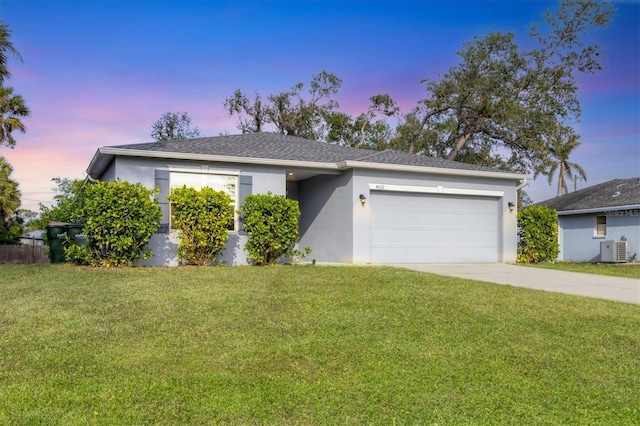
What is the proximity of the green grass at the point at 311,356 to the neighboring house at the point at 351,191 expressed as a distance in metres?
4.49

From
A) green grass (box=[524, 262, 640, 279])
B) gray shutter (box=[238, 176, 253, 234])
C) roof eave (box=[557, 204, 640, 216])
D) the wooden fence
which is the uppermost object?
gray shutter (box=[238, 176, 253, 234])

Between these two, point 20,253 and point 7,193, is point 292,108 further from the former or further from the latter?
point 20,253

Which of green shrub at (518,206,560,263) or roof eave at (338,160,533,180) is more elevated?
roof eave at (338,160,533,180)

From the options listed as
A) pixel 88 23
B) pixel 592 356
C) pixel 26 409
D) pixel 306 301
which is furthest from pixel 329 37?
pixel 26 409

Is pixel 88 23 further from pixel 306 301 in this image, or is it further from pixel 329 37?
pixel 306 301

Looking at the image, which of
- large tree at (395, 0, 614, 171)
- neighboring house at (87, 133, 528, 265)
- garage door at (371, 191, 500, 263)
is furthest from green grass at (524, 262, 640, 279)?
large tree at (395, 0, 614, 171)

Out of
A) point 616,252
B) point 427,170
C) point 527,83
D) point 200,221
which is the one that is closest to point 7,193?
point 200,221

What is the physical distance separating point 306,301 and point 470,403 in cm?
325

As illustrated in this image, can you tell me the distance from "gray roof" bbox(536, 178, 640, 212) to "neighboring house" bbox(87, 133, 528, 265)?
5.42 metres

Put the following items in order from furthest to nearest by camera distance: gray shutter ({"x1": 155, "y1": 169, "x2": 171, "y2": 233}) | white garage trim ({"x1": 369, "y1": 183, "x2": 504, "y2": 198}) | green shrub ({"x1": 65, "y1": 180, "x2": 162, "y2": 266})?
white garage trim ({"x1": 369, "y1": 183, "x2": 504, "y2": 198}) < gray shutter ({"x1": 155, "y1": 169, "x2": 171, "y2": 233}) < green shrub ({"x1": 65, "y1": 180, "x2": 162, "y2": 266})

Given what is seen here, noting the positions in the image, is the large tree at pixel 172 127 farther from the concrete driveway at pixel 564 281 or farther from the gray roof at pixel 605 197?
the concrete driveway at pixel 564 281

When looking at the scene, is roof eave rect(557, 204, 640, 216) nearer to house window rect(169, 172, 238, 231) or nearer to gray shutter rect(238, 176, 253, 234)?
gray shutter rect(238, 176, 253, 234)

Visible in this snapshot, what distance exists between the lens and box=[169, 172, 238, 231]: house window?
11.3 m

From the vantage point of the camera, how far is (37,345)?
4359mm
